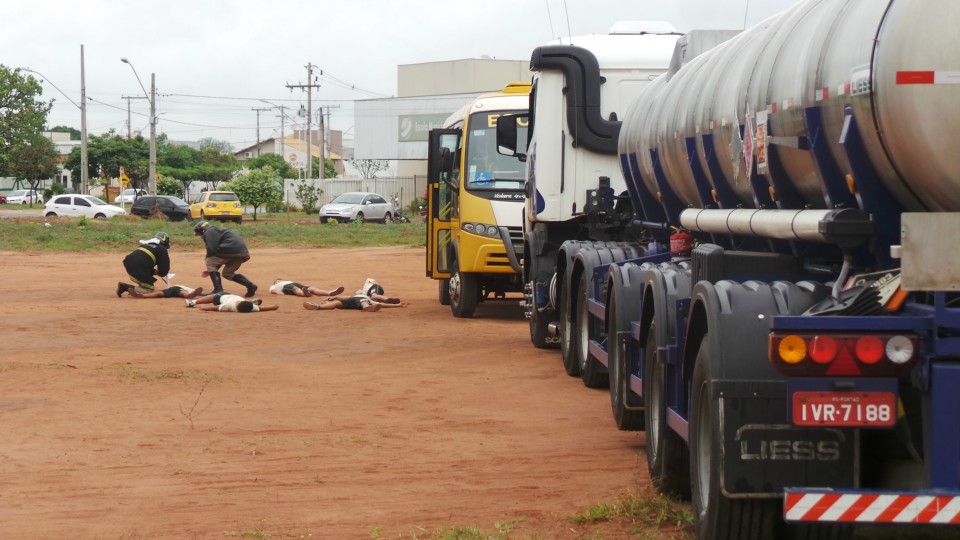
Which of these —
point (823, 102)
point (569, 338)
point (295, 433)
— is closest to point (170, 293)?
point (569, 338)

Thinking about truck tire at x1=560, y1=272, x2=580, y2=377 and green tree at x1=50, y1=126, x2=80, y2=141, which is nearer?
truck tire at x1=560, y1=272, x2=580, y2=377

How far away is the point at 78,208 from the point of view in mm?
61250

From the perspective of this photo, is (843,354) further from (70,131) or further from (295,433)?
(70,131)

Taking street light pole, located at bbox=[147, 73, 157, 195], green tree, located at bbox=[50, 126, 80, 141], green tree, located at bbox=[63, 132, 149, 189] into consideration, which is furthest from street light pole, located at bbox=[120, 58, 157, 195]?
green tree, located at bbox=[50, 126, 80, 141]

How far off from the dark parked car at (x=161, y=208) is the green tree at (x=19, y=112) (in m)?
19.3

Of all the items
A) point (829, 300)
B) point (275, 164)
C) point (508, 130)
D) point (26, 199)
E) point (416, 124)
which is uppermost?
point (416, 124)

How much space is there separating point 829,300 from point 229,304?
50.0 feet

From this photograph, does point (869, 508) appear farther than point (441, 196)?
No

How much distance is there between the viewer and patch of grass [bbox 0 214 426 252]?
41.1m

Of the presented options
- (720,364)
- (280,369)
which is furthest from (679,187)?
(280,369)

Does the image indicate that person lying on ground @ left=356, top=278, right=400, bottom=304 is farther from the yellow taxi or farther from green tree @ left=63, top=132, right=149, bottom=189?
green tree @ left=63, top=132, right=149, bottom=189

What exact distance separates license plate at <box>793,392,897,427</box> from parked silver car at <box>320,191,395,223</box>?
173 feet

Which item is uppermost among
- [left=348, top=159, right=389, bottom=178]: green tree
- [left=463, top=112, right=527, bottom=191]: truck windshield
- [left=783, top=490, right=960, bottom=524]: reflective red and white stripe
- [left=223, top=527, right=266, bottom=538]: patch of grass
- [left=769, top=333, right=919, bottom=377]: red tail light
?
[left=348, top=159, right=389, bottom=178]: green tree

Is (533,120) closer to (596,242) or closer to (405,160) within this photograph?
(596,242)
